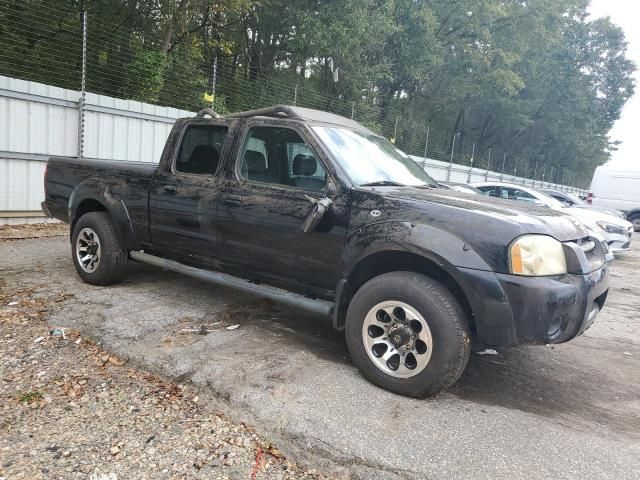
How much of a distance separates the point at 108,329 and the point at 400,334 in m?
2.38

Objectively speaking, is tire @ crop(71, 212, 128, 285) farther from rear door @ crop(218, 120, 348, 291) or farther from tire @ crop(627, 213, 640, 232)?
tire @ crop(627, 213, 640, 232)

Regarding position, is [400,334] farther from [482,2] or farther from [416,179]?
[482,2]

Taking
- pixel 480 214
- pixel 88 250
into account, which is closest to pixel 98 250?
pixel 88 250

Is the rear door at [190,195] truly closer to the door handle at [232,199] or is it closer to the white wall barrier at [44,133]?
the door handle at [232,199]

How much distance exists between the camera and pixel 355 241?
10.8ft

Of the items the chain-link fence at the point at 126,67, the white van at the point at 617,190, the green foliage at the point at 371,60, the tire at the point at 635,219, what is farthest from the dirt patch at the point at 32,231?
the tire at the point at 635,219

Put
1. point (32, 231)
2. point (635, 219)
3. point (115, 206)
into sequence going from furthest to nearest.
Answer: point (635, 219)
point (32, 231)
point (115, 206)

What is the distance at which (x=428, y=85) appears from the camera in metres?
28.6

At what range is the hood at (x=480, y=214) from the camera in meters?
2.91

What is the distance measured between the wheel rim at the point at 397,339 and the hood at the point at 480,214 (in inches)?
24.0

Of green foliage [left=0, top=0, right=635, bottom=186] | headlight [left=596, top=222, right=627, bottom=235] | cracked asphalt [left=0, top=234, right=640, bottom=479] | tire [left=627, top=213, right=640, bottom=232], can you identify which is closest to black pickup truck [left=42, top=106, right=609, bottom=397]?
cracked asphalt [left=0, top=234, right=640, bottom=479]

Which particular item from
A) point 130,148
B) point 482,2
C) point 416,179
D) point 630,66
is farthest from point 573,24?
point 416,179

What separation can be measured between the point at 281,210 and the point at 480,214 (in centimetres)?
145

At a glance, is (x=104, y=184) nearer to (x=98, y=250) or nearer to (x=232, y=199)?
(x=98, y=250)
